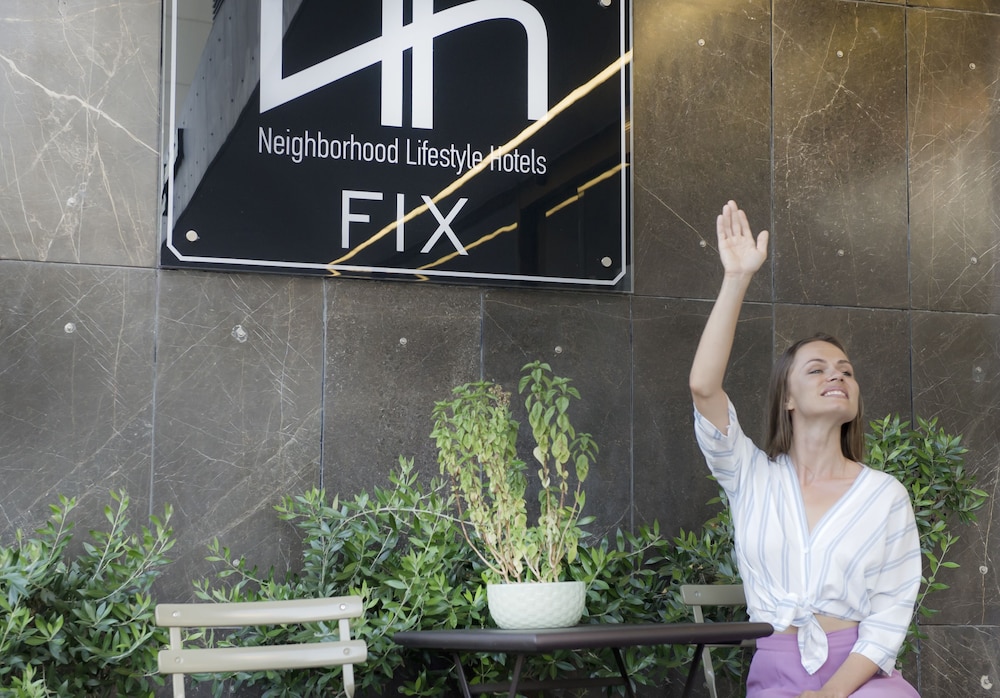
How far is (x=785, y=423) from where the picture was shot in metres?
3.38

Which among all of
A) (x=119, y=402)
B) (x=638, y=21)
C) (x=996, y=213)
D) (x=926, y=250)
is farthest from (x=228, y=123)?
(x=996, y=213)

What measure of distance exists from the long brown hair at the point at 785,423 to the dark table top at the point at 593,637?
2.04 feet

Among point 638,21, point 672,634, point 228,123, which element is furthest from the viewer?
point 638,21

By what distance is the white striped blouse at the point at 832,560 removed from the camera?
3025mm

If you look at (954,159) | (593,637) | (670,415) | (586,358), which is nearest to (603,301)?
(586,358)

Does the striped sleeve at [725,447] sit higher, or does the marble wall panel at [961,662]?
the striped sleeve at [725,447]

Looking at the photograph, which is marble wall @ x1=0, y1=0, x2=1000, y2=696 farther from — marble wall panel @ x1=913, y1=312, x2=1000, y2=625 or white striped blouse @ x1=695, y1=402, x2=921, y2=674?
white striped blouse @ x1=695, y1=402, x2=921, y2=674

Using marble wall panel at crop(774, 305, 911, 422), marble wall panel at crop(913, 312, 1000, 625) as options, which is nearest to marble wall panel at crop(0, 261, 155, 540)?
marble wall panel at crop(774, 305, 911, 422)

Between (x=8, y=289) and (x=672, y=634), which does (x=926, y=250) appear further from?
(x=8, y=289)

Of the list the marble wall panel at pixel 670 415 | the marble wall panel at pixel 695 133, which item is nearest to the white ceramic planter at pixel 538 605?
the marble wall panel at pixel 670 415

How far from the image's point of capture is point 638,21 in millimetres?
4301

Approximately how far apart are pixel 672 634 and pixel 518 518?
59cm

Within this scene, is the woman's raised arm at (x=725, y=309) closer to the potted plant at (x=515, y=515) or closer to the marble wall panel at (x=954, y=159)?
the potted plant at (x=515, y=515)

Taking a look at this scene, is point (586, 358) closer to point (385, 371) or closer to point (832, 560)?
point (385, 371)
